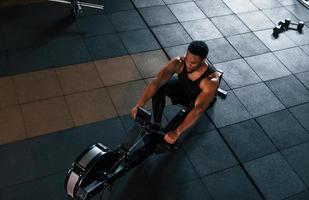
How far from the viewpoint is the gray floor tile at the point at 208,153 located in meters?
3.68

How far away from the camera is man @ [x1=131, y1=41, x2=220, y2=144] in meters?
3.18

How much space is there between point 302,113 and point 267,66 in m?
0.87

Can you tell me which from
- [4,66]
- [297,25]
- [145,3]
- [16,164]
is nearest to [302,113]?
[297,25]

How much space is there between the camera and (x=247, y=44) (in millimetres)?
5215

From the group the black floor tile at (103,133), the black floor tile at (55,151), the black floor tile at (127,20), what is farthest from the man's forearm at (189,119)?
the black floor tile at (127,20)

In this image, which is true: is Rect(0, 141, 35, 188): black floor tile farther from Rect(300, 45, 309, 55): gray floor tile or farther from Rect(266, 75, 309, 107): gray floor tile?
Rect(300, 45, 309, 55): gray floor tile

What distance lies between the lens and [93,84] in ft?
14.1

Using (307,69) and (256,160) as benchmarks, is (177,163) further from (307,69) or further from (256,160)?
(307,69)

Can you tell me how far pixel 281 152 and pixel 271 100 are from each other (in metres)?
0.79

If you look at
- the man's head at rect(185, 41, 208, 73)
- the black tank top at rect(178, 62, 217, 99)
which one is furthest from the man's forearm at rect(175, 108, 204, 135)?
the man's head at rect(185, 41, 208, 73)

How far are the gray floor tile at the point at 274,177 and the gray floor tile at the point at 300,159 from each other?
0.19 ft

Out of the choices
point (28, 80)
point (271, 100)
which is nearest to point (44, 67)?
point (28, 80)

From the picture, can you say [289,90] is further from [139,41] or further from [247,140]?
[139,41]

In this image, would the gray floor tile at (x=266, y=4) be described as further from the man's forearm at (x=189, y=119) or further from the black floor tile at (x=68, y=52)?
the man's forearm at (x=189, y=119)
